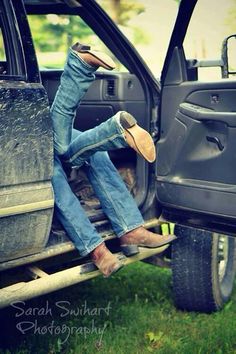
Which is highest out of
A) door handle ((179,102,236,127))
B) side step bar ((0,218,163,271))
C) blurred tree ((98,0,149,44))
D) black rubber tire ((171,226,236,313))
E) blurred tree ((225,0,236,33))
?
blurred tree ((98,0,149,44))

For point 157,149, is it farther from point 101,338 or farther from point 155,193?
point 101,338

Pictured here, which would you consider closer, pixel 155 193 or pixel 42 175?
pixel 42 175

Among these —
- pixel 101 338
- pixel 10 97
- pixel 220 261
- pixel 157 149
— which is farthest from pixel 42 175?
pixel 220 261

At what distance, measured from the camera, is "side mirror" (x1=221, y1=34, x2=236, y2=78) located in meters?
2.67

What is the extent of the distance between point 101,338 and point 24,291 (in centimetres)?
74

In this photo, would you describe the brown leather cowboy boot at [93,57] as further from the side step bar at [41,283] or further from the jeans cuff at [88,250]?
the side step bar at [41,283]

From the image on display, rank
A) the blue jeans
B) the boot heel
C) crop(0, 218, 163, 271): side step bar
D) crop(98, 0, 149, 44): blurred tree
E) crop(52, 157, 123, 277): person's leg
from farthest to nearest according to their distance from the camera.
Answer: crop(98, 0, 149, 44): blurred tree < the boot heel < crop(52, 157, 123, 277): person's leg < the blue jeans < crop(0, 218, 163, 271): side step bar

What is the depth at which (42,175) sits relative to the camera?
7.43ft

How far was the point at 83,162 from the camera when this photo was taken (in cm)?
252

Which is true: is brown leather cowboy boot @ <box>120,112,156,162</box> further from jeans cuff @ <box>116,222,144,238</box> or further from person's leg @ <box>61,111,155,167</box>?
jeans cuff @ <box>116,222,144,238</box>

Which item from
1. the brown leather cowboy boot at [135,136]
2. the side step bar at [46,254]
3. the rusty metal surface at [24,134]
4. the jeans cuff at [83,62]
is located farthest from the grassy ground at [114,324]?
the jeans cuff at [83,62]

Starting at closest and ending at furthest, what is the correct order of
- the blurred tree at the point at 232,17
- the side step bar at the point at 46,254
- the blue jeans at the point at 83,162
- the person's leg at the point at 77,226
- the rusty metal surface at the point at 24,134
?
the rusty metal surface at the point at 24,134, the side step bar at the point at 46,254, the blue jeans at the point at 83,162, the person's leg at the point at 77,226, the blurred tree at the point at 232,17

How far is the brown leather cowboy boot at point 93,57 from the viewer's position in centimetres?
223

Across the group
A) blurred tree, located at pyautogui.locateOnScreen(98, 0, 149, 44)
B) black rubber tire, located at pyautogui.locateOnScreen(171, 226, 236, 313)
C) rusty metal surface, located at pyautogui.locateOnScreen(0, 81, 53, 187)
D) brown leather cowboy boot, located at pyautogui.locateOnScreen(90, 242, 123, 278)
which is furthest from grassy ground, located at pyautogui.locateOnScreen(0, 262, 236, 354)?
blurred tree, located at pyautogui.locateOnScreen(98, 0, 149, 44)
